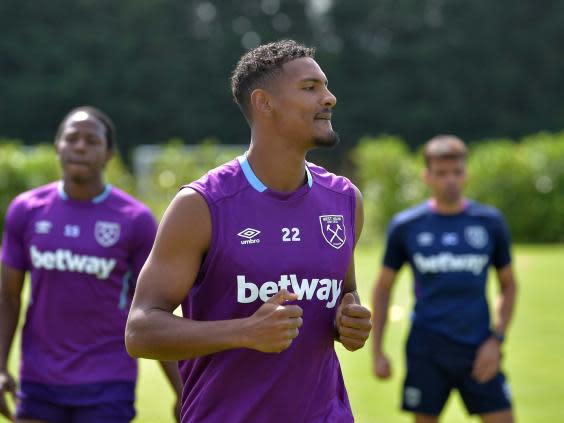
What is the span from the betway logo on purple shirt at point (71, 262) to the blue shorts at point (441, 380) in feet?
7.42

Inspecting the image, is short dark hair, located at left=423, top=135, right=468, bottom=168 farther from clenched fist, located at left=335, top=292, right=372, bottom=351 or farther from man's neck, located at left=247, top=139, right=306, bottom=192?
clenched fist, located at left=335, top=292, right=372, bottom=351

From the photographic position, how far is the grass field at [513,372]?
9.45 m

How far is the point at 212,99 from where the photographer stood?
63.1 metres

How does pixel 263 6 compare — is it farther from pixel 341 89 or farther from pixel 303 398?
pixel 303 398

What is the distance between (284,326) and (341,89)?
201 ft

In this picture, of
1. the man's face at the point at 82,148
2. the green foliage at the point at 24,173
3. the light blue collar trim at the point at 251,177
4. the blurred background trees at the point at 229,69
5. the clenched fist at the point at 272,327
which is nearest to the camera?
the clenched fist at the point at 272,327

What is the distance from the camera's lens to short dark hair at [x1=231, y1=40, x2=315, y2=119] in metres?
3.88

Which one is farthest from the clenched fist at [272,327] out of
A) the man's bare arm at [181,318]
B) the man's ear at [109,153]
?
the man's ear at [109,153]

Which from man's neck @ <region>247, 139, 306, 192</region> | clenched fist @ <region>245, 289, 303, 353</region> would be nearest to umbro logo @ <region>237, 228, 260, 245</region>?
man's neck @ <region>247, 139, 306, 192</region>

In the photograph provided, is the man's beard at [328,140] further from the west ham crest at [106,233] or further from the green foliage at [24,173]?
the green foliage at [24,173]

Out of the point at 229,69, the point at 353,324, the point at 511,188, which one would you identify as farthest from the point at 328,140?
the point at 229,69

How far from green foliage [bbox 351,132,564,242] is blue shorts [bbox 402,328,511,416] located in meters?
22.2

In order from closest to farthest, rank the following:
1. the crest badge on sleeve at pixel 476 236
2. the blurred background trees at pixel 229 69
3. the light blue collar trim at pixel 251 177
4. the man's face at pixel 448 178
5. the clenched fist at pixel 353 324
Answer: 1. the clenched fist at pixel 353 324
2. the light blue collar trim at pixel 251 177
3. the crest badge on sleeve at pixel 476 236
4. the man's face at pixel 448 178
5. the blurred background trees at pixel 229 69

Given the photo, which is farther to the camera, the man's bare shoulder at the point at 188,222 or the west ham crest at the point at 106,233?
the west ham crest at the point at 106,233
